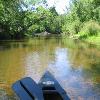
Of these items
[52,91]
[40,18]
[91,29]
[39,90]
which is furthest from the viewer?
[40,18]

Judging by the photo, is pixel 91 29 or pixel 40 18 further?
pixel 40 18

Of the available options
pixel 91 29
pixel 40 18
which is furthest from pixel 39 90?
pixel 40 18

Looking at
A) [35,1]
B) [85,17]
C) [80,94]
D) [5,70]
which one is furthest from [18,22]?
[80,94]

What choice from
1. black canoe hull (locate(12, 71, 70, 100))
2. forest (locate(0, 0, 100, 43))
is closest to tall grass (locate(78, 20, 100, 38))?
forest (locate(0, 0, 100, 43))

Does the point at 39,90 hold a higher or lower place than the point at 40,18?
lower

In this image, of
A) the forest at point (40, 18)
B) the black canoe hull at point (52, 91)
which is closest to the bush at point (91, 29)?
the forest at point (40, 18)

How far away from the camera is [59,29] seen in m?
135

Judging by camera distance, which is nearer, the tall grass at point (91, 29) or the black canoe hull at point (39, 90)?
the black canoe hull at point (39, 90)

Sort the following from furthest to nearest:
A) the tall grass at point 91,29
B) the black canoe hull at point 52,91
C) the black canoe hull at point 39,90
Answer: the tall grass at point 91,29 < the black canoe hull at point 52,91 < the black canoe hull at point 39,90

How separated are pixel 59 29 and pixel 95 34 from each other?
78434 millimetres

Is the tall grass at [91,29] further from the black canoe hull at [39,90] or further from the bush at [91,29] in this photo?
the black canoe hull at [39,90]

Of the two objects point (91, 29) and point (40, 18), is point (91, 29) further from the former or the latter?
point (40, 18)

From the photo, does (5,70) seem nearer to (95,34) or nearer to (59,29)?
(95,34)

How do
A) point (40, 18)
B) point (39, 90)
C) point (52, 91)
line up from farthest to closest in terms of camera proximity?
point (40, 18) < point (52, 91) < point (39, 90)
